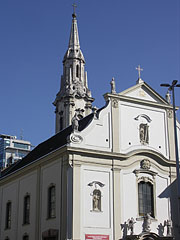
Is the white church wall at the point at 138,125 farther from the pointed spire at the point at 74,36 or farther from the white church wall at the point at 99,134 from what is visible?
the pointed spire at the point at 74,36

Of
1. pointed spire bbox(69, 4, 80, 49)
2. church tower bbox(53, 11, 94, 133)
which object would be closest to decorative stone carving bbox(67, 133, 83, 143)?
church tower bbox(53, 11, 94, 133)

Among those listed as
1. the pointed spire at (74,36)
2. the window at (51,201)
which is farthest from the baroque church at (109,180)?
the pointed spire at (74,36)

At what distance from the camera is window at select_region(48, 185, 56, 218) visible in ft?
101

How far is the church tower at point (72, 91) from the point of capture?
53.8m

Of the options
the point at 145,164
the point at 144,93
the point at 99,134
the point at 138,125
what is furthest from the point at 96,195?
the point at 144,93

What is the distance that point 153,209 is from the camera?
31.9m

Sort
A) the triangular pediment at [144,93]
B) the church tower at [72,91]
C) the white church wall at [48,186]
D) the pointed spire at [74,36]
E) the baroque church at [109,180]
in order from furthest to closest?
1. the pointed spire at [74,36]
2. the church tower at [72,91]
3. the triangular pediment at [144,93]
4. the white church wall at [48,186]
5. the baroque church at [109,180]

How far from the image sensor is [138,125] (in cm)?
3341

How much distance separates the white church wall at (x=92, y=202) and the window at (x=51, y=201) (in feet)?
9.58

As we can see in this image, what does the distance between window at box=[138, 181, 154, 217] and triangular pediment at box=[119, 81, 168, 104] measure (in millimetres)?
6972

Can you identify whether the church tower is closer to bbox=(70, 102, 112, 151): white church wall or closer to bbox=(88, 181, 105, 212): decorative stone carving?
bbox=(70, 102, 112, 151): white church wall

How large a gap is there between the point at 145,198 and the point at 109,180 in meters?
3.42

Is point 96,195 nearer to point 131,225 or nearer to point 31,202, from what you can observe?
point 131,225

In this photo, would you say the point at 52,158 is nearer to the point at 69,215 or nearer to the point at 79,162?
the point at 79,162
